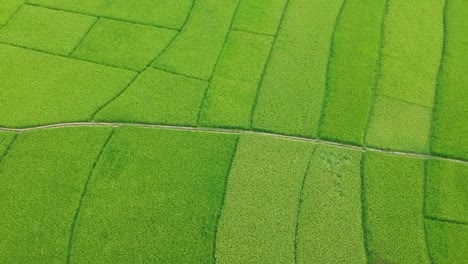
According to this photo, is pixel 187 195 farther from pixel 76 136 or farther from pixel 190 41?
pixel 190 41

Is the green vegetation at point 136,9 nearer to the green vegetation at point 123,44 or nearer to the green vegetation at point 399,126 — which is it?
the green vegetation at point 123,44

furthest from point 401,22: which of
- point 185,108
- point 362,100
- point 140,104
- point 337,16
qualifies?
point 140,104

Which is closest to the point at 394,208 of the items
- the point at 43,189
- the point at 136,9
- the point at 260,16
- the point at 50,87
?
the point at 260,16

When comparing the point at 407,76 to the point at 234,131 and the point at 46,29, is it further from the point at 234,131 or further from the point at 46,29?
the point at 46,29

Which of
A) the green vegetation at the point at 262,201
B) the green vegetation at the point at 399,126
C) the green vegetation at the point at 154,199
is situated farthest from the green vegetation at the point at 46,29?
the green vegetation at the point at 399,126

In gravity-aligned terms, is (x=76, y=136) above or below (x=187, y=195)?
above

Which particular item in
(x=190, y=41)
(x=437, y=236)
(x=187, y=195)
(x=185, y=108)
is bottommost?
(x=437, y=236)
